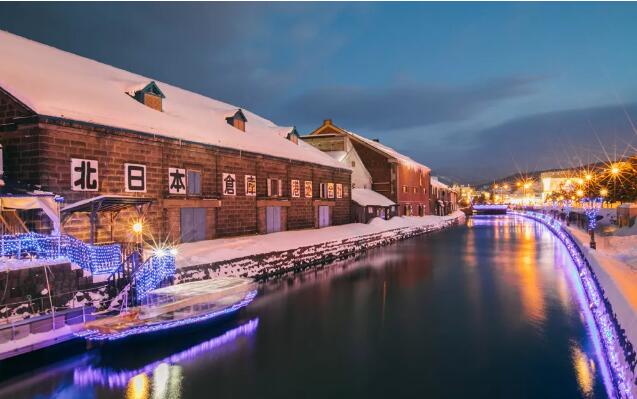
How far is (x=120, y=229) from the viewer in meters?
22.6

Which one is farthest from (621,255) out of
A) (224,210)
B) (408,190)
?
(408,190)

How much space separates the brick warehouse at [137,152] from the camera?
19719 mm

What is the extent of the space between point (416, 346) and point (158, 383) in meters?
8.05

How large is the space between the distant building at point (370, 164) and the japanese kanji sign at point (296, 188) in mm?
19317

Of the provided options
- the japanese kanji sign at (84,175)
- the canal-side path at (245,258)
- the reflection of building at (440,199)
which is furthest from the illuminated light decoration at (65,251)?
the reflection of building at (440,199)

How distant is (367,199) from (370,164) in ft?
44.3

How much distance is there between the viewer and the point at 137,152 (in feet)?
77.8

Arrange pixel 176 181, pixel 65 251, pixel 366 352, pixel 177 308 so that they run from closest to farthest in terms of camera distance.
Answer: pixel 366 352, pixel 177 308, pixel 65 251, pixel 176 181

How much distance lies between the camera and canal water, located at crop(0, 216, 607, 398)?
11.9m

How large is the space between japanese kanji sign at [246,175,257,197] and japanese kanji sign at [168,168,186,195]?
6.48 m

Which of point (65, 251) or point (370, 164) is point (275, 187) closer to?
point (65, 251)

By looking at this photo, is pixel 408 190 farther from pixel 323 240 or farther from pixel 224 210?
pixel 224 210

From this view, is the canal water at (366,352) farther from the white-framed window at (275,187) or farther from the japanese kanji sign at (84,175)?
the white-framed window at (275,187)

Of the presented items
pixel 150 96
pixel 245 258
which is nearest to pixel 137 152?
pixel 150 96
